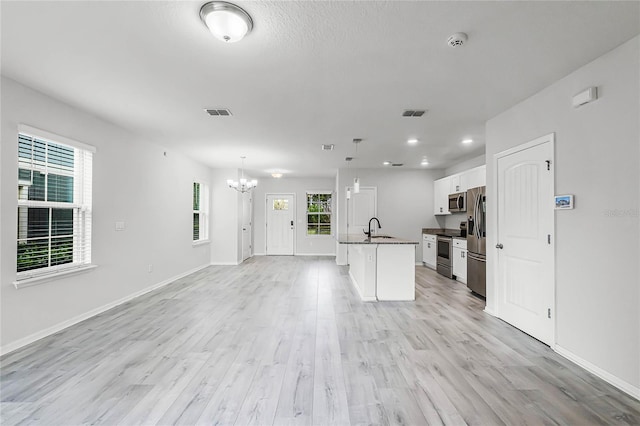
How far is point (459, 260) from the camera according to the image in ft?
19.9

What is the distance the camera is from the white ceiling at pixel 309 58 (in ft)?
6.52

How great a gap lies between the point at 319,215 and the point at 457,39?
26.1ft

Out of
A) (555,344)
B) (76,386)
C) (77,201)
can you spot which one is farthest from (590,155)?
(77,201)

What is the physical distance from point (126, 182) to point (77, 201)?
0.89m

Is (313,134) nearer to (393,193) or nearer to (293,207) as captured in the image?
(393,193)

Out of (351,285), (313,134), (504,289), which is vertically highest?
(313,134)

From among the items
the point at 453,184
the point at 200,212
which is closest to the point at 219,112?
the point at 200,212

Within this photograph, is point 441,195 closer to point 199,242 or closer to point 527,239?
point 527,239

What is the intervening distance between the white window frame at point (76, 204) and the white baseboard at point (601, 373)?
5.29 m

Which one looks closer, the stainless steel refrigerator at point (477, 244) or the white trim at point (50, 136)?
the white trim at point (50, 136)

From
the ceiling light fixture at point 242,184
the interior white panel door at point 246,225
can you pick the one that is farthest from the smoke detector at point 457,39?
the interior white panel door at point 246,225

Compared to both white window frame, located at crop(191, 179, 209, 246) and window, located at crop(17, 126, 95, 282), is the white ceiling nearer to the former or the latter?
window, located at crop(17, 126, 95, 282)

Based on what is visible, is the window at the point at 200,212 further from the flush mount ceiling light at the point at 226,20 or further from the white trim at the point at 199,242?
the flush mount ceiling light at the point at 226,20

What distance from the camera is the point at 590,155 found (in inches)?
103
